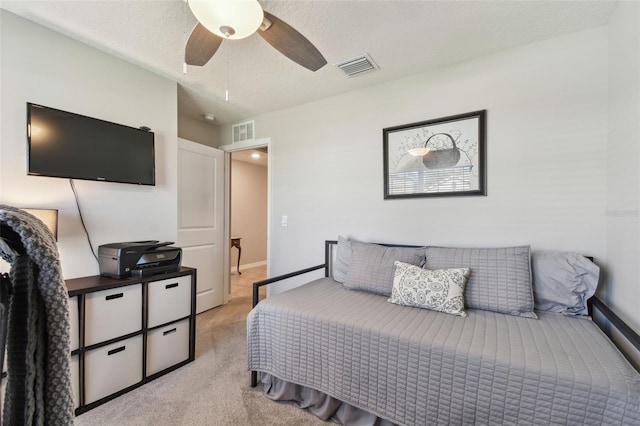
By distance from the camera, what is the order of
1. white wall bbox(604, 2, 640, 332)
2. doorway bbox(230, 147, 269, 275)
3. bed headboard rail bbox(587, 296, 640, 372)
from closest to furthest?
1. bed headboard rail bbox(587, 296, 640, 372)
2. white wall bbox(604, 2, 640, 332)
3. doorway bbox(230, 147, 269, 275)

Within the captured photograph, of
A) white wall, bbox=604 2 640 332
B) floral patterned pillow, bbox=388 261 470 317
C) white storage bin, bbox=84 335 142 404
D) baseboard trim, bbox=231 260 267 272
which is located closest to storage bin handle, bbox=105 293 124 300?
white storage bin, bbox=84 335 142 404

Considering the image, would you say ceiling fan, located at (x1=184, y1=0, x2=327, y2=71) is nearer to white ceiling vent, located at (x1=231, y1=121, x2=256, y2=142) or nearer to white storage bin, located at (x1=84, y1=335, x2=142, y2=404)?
white ceiling vent, located at (x1=231, y1=121, x2=256, y2=142)

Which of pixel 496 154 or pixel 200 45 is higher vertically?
pixel 200 45

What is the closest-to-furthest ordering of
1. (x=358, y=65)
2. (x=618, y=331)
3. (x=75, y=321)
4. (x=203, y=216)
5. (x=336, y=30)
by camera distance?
(x=618, y=331) → (x=75, y=321) → (x=336, y=30) → (x=358, y=65) → (x=203, y=216)

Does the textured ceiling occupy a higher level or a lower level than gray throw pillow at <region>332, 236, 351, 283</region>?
higher

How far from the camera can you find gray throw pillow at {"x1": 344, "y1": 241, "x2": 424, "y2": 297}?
2.16 m

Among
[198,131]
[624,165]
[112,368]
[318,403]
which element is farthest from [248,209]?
[624,165]

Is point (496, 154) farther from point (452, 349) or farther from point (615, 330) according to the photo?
point (452, 349)

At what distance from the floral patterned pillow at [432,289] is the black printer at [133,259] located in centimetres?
171

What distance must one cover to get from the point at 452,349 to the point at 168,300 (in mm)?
1929

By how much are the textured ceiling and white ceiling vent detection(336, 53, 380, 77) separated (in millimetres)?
57

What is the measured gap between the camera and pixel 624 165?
5.17 ft

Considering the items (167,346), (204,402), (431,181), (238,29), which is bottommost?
(204,402)

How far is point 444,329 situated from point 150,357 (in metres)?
1.99
